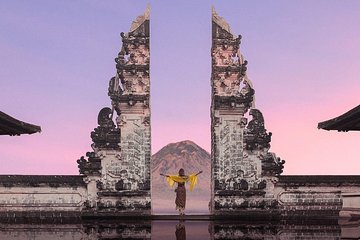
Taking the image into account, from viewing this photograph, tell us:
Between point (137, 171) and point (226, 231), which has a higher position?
point (137, 171)

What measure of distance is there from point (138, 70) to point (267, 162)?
5.83 metres

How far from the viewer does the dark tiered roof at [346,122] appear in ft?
44.7

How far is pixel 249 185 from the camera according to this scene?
76.1ft

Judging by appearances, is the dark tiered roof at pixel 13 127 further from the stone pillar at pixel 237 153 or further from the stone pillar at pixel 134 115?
the stone pillar at pixel 237 153

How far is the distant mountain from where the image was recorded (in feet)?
181

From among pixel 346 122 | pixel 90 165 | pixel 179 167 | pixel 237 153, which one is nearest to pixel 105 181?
pixel 90 165

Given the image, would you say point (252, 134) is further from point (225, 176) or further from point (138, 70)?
point (138, 70)

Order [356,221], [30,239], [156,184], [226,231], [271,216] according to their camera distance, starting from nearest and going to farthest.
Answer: [30,239] → [226,231] → [356,221] → [271,216] → [156,184]

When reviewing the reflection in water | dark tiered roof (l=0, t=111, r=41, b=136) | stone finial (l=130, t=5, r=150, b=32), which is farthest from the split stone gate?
dark tiered roof (l=0, t=111, r=41, b=136)

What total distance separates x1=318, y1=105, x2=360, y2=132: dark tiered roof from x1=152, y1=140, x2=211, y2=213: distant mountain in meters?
39.1

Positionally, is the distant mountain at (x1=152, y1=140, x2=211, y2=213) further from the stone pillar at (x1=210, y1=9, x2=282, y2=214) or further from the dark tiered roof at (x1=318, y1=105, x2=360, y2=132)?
the dark tiered roof at (x1=318, y1=105, x2=360, y2=132)

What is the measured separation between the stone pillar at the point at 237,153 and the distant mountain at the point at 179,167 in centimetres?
3070

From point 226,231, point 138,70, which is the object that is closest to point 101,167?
point 138,70

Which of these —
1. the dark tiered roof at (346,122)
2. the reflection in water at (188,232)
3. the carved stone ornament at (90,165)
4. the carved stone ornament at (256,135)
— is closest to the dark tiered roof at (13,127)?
the reflection in water at (188,232)
